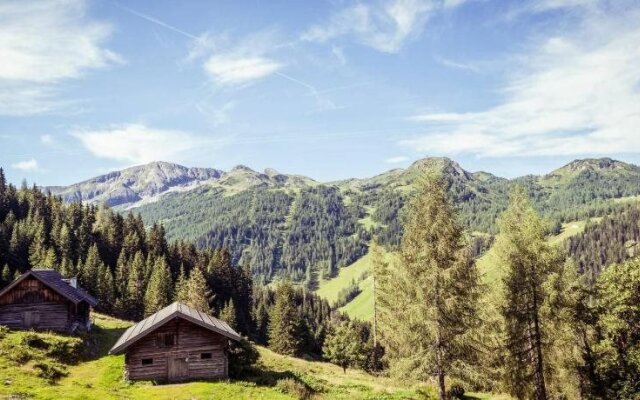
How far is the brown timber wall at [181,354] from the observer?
36.1 meters

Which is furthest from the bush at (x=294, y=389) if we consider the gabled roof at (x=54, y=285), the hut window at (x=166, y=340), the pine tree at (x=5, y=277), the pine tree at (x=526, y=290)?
the pine tree at (x=5, y=277)

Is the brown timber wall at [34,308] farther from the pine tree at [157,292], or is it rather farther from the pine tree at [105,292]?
the pine tree at [105,292]

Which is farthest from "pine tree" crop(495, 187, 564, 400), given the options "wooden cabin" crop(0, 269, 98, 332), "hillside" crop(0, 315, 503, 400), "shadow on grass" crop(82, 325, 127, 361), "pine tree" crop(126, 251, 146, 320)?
"pine tree" crop(126, 251, 146, 320)

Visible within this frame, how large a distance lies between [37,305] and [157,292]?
112 feet

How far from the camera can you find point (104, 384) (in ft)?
114

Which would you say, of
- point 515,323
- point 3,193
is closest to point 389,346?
point 515,323

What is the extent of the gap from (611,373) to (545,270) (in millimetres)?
10596

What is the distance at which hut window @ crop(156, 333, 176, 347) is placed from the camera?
121 feet

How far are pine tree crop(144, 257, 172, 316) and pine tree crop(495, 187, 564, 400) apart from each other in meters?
69.5

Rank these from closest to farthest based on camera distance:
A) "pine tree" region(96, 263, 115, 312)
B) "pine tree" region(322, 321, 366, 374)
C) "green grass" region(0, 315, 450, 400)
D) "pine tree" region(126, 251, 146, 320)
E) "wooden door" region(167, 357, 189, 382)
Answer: "green grass" region(0, 315, 450, 400) → "wooden door" region(167, 357, 189, 382) → "pine tree" region(322, 321, 366, 374) → "pine tree" region(96, 263, 115, 312) → "pine tree" region(126, 251, 146, 320)

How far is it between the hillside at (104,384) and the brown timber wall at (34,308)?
8.66m

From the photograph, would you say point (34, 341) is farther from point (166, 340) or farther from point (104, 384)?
point (166, 340)

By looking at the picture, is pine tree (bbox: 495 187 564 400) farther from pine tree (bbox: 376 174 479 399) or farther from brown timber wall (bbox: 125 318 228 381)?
brown timber wall (bbox: 125 318 228 381)

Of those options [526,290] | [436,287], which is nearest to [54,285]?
[436,287]
